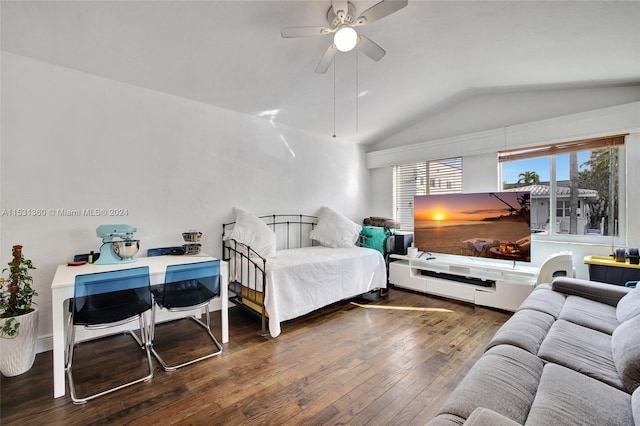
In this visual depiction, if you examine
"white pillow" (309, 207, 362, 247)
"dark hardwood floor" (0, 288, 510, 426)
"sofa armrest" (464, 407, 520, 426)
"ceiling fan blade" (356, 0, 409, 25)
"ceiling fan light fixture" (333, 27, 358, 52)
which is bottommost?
"dark hardwood floor" (0, 288, 510, 426)

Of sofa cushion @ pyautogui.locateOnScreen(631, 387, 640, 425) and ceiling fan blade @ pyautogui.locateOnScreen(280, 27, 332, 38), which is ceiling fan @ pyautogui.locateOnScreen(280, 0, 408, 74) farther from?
sofa cushion @ pyautogui.locateOnScreen(631, 387, 640, 425)

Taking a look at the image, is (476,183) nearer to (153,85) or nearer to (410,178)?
(410,178)

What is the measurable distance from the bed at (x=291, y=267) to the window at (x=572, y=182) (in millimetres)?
2018

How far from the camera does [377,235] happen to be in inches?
163

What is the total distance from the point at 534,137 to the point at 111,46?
14.1 ft

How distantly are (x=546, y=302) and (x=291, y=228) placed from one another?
2.84 metres

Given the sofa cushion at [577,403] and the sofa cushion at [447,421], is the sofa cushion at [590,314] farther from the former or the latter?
the sofa cushion at [447,421]

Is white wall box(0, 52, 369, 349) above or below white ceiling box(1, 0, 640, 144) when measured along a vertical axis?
below

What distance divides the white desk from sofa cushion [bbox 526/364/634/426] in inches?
84.3

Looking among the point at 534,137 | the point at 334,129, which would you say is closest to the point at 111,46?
the point at 334,129

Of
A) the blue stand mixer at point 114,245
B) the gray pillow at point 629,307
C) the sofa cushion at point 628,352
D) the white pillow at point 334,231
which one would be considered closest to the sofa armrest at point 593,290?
the gray pillow at point 629,307

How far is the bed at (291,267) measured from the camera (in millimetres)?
2650

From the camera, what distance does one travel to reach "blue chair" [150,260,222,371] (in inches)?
84.0

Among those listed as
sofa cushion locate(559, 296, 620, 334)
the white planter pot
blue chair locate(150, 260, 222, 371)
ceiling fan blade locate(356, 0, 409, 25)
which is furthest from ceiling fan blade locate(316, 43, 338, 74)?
the white planter pot
